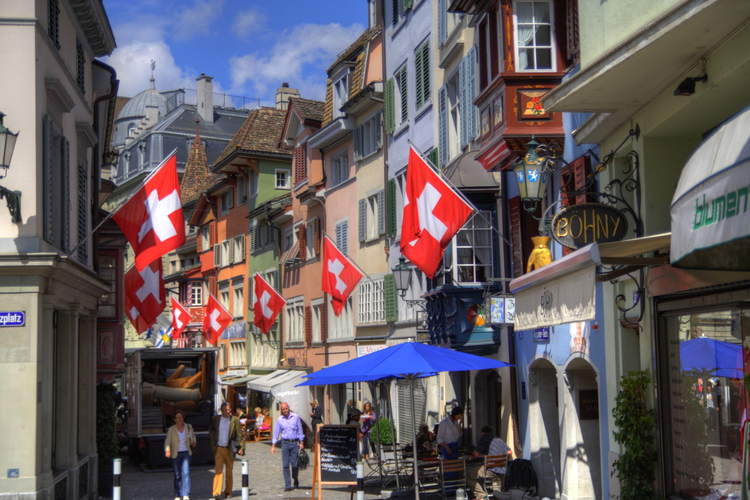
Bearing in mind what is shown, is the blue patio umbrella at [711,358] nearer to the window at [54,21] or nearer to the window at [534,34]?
the window at [534,34]

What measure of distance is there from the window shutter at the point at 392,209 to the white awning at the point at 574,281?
1626cm

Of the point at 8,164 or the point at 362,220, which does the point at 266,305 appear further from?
the point at 8,164

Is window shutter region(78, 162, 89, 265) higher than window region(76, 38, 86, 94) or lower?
lower

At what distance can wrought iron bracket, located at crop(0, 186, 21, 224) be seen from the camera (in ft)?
42.8

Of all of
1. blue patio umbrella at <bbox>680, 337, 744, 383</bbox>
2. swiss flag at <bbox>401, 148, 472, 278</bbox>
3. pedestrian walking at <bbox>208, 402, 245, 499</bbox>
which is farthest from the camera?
pedestrian walking at <bbox>208, 402, 245, 499</bbox>

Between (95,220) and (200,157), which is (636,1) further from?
(200,157)

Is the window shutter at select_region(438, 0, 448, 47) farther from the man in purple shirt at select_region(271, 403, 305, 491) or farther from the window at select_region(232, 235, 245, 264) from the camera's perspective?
the window at select_region(232, 235, 245, 264)

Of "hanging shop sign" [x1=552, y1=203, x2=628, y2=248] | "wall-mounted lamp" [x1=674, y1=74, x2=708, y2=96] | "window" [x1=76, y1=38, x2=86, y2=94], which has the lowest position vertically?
"hanging shop sign" [x1=552, y1=203, x2=628, y2=248]

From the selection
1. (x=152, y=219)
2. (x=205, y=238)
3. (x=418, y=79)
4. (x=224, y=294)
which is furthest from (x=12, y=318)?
(x=205, y=238)

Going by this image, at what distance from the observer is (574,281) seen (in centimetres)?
1029

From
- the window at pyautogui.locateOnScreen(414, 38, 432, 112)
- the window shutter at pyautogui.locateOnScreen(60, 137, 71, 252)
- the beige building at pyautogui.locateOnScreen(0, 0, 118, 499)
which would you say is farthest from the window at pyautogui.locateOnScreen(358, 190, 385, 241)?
Result: the window shutter at pyautogui.locateOnScreen(60, 137, 71, 252)

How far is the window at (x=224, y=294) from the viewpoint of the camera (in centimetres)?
5219

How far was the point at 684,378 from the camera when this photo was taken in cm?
1090

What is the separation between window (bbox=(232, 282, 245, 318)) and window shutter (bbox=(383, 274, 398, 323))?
20042mm
